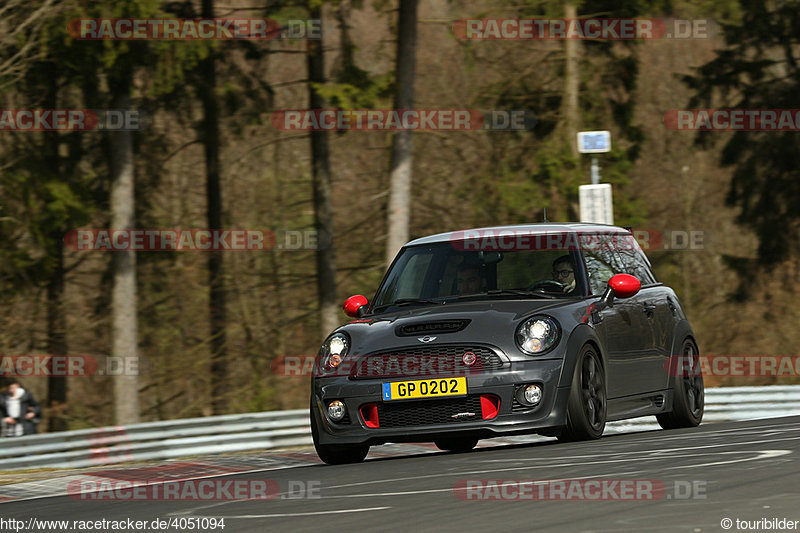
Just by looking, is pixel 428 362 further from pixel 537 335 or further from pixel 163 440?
pixel 163 440

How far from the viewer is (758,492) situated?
6633mm

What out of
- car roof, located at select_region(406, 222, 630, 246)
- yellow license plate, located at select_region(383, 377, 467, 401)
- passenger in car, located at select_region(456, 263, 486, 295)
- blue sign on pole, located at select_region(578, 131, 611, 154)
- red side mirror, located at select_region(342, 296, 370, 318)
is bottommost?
yellow license plate, located at select_region(383, 377, 467, 401)

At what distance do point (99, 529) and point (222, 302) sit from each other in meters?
23.1

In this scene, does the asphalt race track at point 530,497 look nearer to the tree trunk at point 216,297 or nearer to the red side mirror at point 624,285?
the red side mirror at point 624,285

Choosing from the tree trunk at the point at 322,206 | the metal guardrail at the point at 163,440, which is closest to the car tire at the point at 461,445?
the metal guardrail at the point at 163,440

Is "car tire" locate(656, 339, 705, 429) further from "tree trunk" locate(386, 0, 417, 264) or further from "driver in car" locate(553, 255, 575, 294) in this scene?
"tree trunk" locate(386, 0, 417, 264)

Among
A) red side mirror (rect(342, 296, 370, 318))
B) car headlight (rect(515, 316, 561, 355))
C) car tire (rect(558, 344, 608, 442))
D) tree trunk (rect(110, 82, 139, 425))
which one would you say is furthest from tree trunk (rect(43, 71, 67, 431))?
car headlight (rect(515, 316, 561, 355))

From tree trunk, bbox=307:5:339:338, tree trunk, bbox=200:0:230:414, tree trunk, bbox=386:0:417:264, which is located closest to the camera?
tree trunk, bbox=386:0:417:264

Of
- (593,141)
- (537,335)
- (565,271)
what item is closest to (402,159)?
(593,141)

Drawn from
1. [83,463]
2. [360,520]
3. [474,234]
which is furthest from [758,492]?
[83,463]

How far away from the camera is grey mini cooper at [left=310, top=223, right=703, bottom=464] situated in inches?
385

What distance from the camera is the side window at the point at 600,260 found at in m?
11.0

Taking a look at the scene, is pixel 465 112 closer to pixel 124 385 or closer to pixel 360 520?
pixel 124 385

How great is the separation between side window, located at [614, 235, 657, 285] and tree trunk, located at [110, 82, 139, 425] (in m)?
13.0
